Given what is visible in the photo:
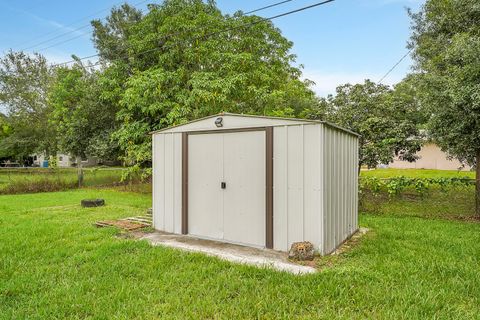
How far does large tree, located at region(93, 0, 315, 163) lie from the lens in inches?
344

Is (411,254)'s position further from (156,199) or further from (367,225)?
(156,199)

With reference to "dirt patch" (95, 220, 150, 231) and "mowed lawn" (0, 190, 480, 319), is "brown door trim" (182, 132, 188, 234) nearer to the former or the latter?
"mowed lawn" (0, 190, 480, 319)

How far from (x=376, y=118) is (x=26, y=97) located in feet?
64.4

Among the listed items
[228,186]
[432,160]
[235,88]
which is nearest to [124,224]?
[228,186]

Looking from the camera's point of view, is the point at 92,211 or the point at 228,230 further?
the point at 92,211

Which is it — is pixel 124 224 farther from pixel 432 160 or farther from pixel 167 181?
pixel 432 160

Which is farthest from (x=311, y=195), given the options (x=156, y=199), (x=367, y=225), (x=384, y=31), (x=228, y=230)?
(x=384, y=31)

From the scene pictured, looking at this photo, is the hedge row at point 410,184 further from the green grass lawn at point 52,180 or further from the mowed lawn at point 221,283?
the green grass lawn at point 52,180

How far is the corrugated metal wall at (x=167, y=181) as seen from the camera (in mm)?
5117

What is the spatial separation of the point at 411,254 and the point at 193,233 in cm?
304

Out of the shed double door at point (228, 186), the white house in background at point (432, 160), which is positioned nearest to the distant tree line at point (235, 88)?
the shed double door at point (228, 186)

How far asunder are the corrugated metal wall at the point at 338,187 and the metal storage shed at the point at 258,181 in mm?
13

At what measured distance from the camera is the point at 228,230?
4.55m

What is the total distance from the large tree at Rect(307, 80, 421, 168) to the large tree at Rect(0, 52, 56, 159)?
16.7m
